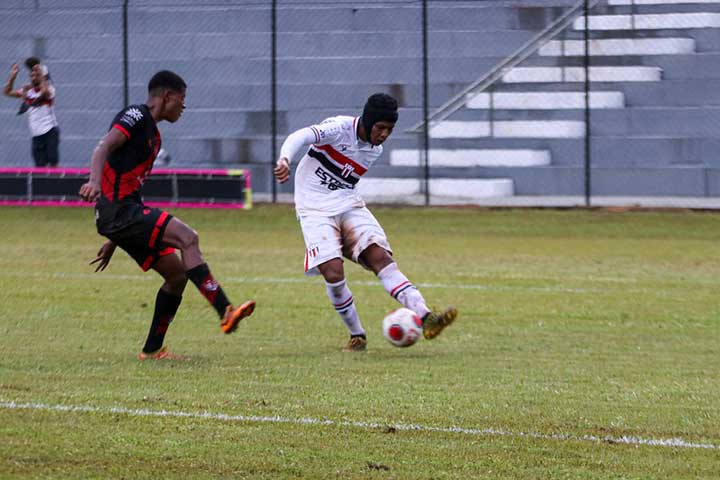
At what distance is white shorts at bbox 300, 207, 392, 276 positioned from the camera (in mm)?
9547

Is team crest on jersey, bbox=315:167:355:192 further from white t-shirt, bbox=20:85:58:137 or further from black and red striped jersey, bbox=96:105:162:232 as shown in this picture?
Result: white t-shirt, bbox=20:85:58:137

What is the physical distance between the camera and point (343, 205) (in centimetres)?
972

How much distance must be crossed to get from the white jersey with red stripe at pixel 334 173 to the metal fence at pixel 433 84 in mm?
12574

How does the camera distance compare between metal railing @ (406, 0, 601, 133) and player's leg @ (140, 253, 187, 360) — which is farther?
metal railing @ (406, 0, 601, 133)

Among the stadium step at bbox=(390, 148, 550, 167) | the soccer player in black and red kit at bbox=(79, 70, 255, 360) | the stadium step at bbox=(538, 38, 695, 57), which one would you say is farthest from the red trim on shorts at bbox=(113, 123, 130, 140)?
the stadium step at bbox=(538, 38, 695, 57)

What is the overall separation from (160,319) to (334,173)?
1821mm

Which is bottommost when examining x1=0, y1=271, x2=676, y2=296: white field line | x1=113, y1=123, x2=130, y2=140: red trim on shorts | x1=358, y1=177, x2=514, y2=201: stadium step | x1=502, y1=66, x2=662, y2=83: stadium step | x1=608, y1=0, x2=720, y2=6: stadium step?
x1=0, y1=271, x2=676, y2=296: white field line

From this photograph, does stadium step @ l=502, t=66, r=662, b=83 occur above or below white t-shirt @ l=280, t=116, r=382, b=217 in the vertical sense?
above

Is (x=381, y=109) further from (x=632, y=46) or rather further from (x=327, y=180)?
(x=632, y=46)

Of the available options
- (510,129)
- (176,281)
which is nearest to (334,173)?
(176,281)

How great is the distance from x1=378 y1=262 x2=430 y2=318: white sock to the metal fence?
1299cm

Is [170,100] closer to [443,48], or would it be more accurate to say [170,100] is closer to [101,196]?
[101,196]

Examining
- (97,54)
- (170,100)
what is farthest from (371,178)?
(170,100)

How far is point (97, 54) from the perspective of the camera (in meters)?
26.9
